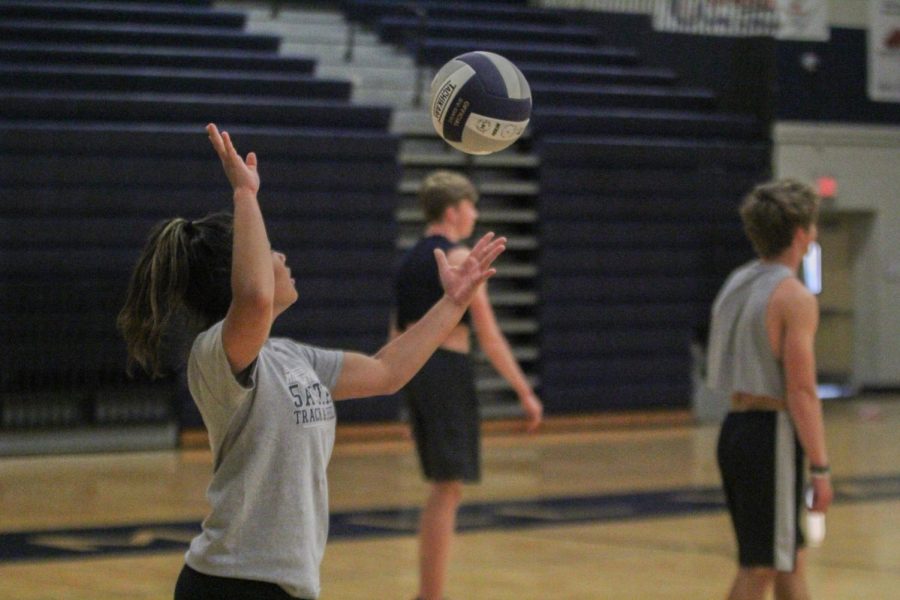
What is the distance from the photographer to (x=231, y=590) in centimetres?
252

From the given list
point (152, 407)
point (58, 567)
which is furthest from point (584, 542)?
point (152, 407)

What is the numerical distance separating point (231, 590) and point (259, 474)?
0.71 ft

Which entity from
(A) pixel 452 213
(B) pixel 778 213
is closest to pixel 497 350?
(A) pixel 452 213

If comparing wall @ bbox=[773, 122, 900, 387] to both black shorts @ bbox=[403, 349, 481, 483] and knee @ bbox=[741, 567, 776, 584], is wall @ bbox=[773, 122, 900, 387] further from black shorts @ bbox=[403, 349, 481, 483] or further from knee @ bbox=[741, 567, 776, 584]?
knee @ bbox=[741, 567, 776, 584]

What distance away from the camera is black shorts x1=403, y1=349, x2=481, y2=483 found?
531 cm

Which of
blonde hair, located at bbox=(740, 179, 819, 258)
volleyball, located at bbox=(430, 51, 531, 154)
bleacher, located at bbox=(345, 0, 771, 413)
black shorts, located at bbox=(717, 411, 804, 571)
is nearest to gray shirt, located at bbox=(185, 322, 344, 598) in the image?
volleyball, located at bbox=(430, 51, 531, 154)

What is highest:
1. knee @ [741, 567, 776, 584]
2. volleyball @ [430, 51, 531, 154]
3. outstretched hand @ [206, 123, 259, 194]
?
volleyball @ [430, 51, 531, 154]

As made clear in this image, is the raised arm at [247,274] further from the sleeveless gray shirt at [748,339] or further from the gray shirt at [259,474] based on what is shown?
the sleeveless gray shirt at [748,339]

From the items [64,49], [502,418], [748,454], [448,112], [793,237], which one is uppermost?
[64,49]

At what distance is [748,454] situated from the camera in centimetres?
388

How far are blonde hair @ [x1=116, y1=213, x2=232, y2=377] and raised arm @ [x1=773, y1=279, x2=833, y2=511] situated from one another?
186cm

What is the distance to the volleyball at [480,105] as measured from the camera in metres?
3.46

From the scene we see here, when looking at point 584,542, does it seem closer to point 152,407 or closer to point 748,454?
point 748,454

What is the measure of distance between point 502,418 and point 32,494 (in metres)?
4.73
